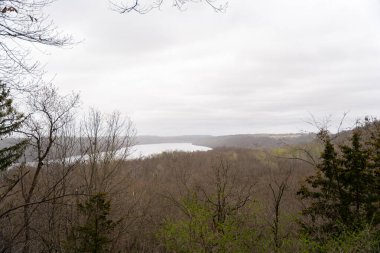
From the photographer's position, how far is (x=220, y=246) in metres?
9.13

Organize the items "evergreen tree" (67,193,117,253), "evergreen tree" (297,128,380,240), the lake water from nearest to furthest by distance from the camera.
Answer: "evergreen tree" (67,193,117,253), "evergreen tree" (297,128,380,240), the lake water

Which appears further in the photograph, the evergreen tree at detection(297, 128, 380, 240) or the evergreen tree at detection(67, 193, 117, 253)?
the evergreen tree at detection(297, 128, 380, 240)

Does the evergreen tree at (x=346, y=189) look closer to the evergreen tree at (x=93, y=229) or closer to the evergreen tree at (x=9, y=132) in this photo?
the evergreen tree at (x=93, y=229)

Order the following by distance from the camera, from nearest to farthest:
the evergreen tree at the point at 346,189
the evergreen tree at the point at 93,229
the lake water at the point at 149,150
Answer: the evergreen tree at the point at 93,229 → the evergreen tree at the point at 346,189 → the lake water at the point at 149,150

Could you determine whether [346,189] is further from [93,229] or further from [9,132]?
[9,132]

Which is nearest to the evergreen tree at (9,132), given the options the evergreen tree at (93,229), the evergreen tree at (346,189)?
the evergreen tree at (93,229)

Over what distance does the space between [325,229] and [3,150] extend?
14.4 meters

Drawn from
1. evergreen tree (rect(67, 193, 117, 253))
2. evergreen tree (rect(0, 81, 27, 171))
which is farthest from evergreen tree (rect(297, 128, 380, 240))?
evergreen tree (rect(0, 81, 27, 171))

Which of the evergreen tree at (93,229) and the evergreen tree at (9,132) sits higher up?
the evergreen tree at (9,132)

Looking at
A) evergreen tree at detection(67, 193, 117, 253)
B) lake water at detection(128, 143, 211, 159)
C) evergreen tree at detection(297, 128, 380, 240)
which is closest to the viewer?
evergreen tree at detection(67, 193, 117, 253)

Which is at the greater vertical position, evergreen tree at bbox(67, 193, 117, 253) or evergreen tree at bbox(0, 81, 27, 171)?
evergreen tree at bbox(0, 81, 27, 171)

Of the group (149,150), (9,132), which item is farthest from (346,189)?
(149,150)

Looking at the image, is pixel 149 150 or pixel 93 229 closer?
pixel 93 229

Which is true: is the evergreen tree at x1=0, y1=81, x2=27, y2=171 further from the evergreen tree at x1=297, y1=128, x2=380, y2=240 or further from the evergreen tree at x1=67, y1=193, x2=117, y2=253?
the evergreen tree at x1=297, y1=128, x2=380, y2=240
